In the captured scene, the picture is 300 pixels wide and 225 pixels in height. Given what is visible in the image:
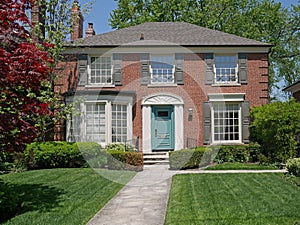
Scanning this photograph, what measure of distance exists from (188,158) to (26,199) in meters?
6.95

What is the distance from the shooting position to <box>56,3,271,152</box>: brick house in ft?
53.1

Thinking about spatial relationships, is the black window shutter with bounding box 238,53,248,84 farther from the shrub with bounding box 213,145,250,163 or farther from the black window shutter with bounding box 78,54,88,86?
the black window shutter with bounding box 78,54,88,86

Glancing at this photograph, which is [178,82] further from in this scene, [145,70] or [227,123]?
[227,123]

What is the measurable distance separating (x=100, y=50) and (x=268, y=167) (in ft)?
29.1

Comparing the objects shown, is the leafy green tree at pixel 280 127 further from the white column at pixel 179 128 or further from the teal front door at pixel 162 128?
the teal front door at pixel 162 128

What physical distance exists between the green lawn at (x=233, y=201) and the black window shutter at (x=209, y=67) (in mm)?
6430

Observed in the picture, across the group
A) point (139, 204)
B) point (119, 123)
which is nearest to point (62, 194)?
point (139, 204)

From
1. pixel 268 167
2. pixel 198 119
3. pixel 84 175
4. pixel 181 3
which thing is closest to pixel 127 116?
pixel 198 119

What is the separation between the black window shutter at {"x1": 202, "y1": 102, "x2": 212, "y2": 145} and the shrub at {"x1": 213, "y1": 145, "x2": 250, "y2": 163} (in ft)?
3.60

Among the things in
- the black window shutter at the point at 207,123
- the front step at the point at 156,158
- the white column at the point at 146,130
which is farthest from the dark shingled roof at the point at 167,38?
the front step at the point at 156,158

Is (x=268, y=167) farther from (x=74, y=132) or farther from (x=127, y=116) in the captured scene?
(x=74, y=132)

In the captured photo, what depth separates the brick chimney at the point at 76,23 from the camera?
16297 millimetres

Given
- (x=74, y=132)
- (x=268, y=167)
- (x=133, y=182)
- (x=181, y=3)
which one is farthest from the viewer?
(x=181, y=3)

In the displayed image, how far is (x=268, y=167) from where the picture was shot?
1309cm
